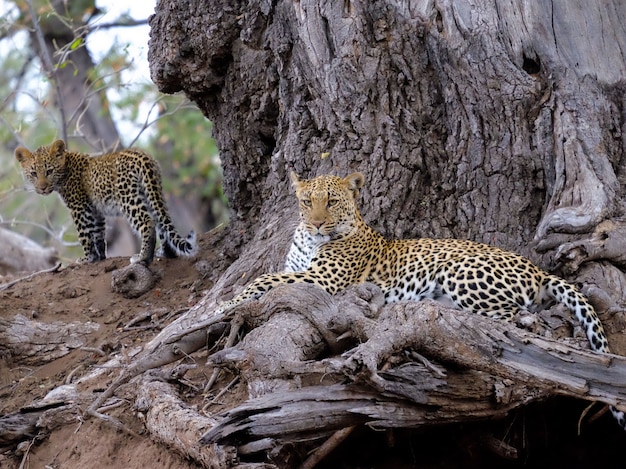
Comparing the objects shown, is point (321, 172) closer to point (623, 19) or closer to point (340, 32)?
point (340, 32)

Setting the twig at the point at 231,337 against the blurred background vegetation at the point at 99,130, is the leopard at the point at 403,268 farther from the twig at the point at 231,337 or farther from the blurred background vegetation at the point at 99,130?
the blurred background vegetation at the point at 99,130

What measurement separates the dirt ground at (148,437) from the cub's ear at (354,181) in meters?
2.08

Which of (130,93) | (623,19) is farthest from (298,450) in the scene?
(130,93)

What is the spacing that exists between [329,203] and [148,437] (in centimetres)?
266

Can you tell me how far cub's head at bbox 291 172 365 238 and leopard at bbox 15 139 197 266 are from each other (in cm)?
258

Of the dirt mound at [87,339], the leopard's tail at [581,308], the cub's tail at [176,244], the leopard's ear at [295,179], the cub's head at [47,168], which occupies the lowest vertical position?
the leopard's tail at [581,308]

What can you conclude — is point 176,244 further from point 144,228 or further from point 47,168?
point 47,168

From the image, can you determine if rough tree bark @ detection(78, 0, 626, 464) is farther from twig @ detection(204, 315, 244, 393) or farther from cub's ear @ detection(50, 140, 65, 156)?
cub's ear @ detection(50, 140, 65, 156)

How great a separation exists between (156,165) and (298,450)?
5.76 meters

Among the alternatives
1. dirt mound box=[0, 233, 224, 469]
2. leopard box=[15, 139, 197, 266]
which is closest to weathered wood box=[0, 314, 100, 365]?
dirt mound box=[0, 233, 224, 469]

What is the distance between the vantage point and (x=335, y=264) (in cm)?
769

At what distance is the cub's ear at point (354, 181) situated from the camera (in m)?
7.74

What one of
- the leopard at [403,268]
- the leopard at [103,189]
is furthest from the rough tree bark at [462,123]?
the leopard at [103,189]

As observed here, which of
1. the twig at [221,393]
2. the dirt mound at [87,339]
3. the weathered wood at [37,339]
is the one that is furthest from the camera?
the weathered wood at [37,339]
